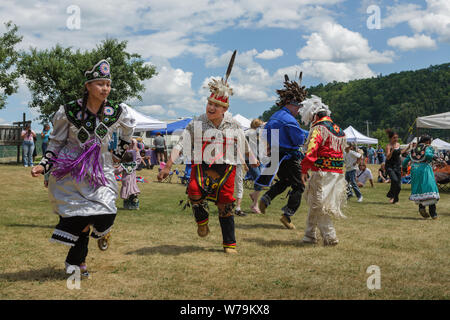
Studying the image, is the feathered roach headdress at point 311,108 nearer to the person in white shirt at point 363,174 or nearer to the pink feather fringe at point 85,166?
the pink feather fringe at point 85,166

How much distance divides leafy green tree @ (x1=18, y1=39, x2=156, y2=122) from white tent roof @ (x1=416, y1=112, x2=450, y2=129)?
24.0 meters

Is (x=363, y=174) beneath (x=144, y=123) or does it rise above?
beneath

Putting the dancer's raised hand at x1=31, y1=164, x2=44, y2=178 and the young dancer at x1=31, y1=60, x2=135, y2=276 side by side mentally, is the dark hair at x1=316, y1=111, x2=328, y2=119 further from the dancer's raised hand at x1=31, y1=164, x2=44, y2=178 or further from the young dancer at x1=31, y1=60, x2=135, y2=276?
the dancer's raised hand at x1=31, y1=164, x2=44, y2=178

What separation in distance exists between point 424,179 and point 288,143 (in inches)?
141

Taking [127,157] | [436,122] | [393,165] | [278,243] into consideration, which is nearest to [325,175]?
[278,243]

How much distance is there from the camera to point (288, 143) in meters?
7.95

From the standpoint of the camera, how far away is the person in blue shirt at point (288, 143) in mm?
7883

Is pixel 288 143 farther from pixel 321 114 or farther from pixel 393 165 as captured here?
pixel 393 165

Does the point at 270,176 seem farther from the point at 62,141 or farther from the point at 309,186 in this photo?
the point at 62,141

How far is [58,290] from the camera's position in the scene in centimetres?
418

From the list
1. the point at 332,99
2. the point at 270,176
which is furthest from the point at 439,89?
the point at 270,176

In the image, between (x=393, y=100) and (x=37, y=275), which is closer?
(x=37, y=275)

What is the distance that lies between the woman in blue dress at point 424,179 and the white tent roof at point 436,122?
804cm

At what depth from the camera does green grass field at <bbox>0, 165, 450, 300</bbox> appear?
4.19 meters
